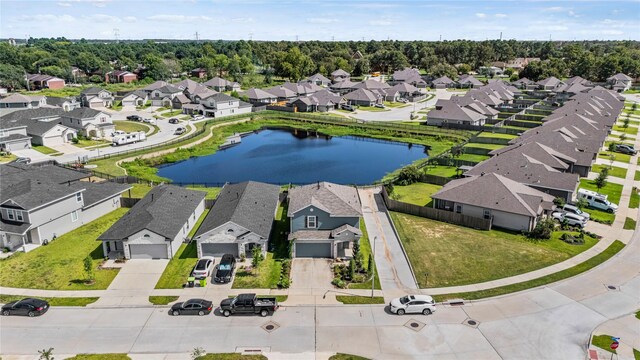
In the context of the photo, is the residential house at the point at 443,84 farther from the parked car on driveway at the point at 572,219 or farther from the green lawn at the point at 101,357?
the green lawn at the point at 101,357

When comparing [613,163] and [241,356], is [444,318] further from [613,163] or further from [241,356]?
[613,163]

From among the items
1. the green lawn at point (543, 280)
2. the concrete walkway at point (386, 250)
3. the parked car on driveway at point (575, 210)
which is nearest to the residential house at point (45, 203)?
the concrete walkway at point (386, 250)

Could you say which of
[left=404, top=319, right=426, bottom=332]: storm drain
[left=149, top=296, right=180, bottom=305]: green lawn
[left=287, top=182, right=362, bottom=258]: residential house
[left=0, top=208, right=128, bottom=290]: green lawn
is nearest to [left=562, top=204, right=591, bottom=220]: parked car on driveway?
[left=287, top=182, right=362, bottom=258]: residential house

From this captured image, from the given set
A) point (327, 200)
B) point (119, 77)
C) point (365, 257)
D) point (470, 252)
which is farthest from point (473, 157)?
point (119, 77)

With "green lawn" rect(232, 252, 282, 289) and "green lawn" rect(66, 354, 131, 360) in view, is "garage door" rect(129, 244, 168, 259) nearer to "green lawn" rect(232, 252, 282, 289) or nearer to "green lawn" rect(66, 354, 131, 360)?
"green lawn" rect(232, 252, 282, 289)

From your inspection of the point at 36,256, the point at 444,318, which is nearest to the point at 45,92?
the point at 36,256

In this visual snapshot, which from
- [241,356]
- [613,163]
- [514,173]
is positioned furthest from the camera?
[613,163]
